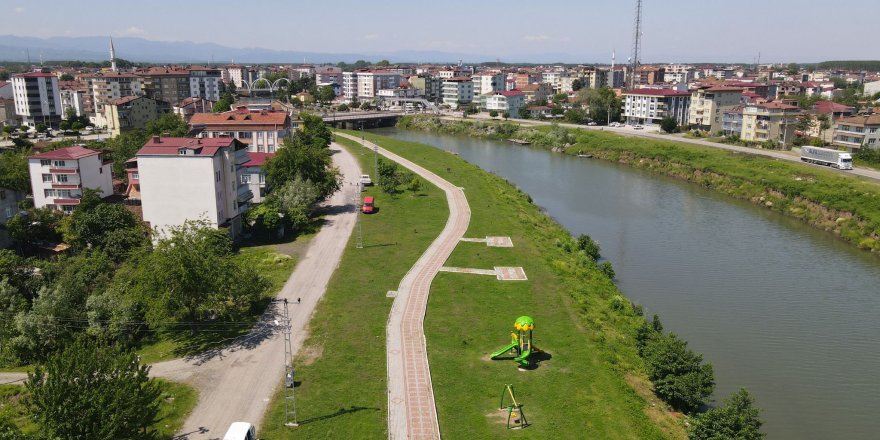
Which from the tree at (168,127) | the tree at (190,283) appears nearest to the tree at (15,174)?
the tree at (168,127)

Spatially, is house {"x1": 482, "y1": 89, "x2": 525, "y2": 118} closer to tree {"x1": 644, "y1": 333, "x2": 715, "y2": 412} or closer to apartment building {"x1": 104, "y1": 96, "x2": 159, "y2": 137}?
apartment building {"x1": 104, "y1": 96, "x2": 159, "y2": 137}

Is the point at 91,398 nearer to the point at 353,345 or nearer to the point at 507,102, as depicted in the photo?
the point at 353,345

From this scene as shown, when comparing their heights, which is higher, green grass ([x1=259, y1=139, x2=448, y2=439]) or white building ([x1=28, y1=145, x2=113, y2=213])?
white building ([x1=28, y1=145, x2=113, y2=213])

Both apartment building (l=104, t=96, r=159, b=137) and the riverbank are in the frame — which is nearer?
the riverbank

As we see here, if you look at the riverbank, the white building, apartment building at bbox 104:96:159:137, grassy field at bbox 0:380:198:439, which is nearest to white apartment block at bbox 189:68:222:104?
apartment building at bbox 104:96:159:137

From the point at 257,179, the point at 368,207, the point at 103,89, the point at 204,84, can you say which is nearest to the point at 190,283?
the point at 368,207

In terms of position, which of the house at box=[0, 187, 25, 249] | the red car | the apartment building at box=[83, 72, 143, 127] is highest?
the apartment building at box=[83, 72, 143, 127]
